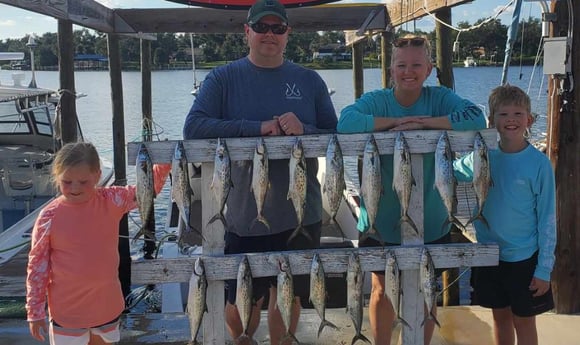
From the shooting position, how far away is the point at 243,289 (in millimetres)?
2977

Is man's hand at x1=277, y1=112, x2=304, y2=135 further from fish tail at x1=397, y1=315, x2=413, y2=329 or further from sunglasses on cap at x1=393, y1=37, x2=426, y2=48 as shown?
fish tail at x1=397, y1=315, x2=413, y2=329

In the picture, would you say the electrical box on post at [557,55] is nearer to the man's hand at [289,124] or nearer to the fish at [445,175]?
the fish at [445,175]

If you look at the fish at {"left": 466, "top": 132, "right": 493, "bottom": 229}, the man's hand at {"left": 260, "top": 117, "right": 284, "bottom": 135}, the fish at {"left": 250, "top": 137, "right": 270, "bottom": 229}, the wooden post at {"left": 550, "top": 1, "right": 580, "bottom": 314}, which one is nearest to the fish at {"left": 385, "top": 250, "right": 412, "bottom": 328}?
the fish at {"left": 466, "top": 132, "right": 493, "bottom": 229}

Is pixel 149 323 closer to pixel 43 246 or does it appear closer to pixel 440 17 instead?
pixel 43 246

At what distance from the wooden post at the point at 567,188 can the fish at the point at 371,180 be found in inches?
83.2

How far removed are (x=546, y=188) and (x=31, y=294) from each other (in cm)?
267

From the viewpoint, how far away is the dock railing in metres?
2.98

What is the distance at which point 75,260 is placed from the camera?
2.96 m

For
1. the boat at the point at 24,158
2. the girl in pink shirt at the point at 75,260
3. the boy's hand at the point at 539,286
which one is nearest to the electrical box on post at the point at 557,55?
the boy's hand at the point at 539,286

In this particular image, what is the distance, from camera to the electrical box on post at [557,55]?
4.22 meters

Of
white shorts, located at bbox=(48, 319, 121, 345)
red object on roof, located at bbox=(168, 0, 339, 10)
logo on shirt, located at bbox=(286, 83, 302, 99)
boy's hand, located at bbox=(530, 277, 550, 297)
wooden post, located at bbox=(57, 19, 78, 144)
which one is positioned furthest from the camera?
wooden post, located at bbox=(57, 19, 78, 144)

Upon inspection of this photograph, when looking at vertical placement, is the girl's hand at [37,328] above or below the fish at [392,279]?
below

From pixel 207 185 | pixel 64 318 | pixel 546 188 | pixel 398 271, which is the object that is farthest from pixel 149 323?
pixel 546 188

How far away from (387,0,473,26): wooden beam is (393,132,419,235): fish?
3262mm
